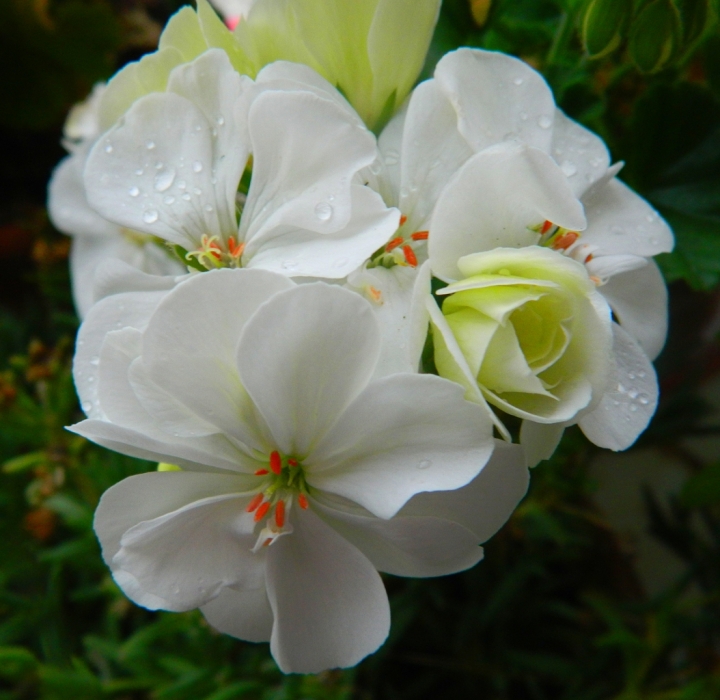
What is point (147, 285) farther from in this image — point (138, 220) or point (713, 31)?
point (713, 31)

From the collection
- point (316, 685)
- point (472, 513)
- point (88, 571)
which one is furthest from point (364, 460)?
point (88, 571)

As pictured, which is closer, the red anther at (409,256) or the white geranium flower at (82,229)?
the red anther at (409,256)

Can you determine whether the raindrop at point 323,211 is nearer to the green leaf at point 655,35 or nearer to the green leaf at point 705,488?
the green leaf at point 655,35

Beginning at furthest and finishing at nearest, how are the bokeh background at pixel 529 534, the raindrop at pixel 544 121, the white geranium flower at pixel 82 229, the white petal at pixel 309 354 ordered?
the white geranium flower at pixel 82 229 < the bokeh background at pixel 529 534 < the raindrop at pixel 544 121 < the white petal at pixel 309 354

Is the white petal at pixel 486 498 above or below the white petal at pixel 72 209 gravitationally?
above

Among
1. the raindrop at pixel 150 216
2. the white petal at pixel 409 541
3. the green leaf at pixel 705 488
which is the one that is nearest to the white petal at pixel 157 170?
the raindrop at pixel 150 216

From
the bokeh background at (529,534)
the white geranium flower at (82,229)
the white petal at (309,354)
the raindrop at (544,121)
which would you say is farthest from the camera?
the white geranium flower at (82,229)
